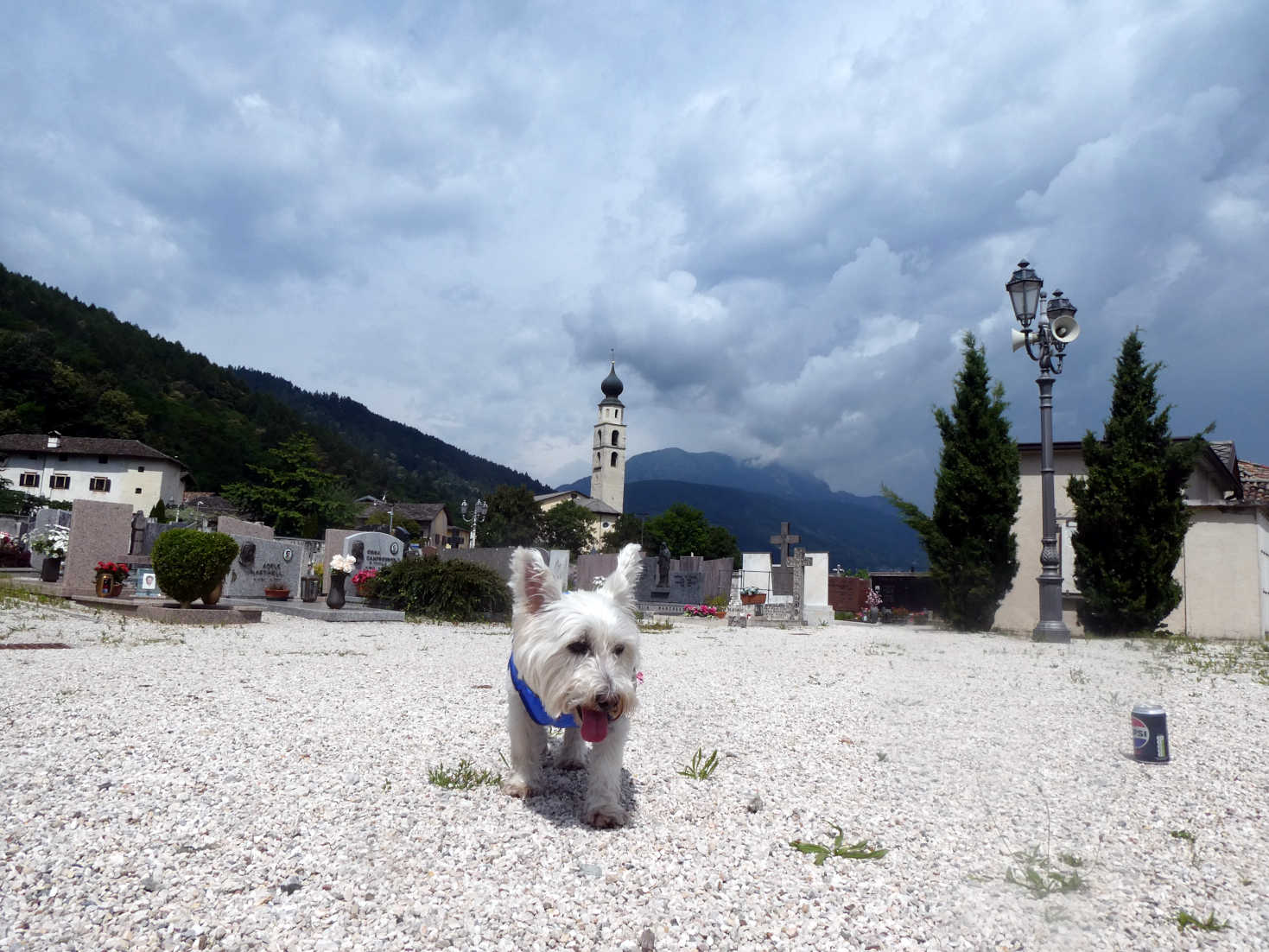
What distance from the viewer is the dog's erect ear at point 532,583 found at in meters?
3.31

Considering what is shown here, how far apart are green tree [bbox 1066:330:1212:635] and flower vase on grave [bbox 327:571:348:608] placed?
15395 mm

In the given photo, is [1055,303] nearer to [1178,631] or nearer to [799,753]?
[1178,631]

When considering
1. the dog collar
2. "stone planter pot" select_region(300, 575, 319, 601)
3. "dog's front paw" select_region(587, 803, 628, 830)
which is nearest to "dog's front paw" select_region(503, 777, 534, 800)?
the dog collar

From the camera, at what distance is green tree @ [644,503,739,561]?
91.8 metres

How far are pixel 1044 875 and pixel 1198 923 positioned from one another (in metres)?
0.51

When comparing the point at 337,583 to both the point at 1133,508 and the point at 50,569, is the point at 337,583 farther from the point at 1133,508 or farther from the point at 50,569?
the point at 1133,508

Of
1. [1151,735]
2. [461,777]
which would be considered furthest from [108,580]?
[1151,735]

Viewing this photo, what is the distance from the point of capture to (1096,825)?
3564 mm

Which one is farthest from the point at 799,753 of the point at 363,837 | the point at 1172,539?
the point at 1172,539

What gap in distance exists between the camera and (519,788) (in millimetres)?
3719

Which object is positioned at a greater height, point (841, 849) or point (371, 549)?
point (371, 549)

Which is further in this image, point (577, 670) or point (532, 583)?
point (532, 583)

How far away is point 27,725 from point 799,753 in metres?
4.61

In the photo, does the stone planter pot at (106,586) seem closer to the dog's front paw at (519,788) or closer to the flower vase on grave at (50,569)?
the flower vase on grave at (50,569)
